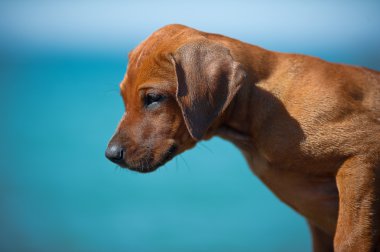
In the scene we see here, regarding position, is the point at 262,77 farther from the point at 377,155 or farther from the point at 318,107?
the point at 377,155

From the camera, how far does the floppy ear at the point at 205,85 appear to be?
4.91 m

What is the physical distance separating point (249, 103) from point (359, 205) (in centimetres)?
114

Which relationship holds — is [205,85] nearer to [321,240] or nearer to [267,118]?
[267,118]

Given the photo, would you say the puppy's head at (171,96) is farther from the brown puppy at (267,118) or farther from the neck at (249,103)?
the neck at (249,103)

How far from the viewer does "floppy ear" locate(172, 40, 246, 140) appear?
4914mm

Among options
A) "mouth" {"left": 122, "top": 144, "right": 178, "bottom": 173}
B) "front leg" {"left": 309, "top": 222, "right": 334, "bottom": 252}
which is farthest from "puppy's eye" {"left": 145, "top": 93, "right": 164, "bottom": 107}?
"front leg" {"left": 309, "top": 222, "right": 334, "bottom": 252}

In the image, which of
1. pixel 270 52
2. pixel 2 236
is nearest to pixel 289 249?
pixel 2 236

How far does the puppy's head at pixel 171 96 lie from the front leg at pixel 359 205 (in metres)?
1.08

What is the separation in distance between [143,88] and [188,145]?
618mm

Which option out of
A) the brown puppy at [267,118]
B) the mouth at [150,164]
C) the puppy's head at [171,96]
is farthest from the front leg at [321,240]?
the mouth at [150,164]

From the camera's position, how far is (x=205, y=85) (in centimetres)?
493

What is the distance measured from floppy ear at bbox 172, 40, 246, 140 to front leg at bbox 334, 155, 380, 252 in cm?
107

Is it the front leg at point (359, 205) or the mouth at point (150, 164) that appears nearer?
the front leg at point (359, 205)

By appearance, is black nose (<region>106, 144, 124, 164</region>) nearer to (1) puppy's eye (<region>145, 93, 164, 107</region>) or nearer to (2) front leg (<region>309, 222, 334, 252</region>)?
(1) puppy's eye (<region>145, 93, 164, 107</region>)
